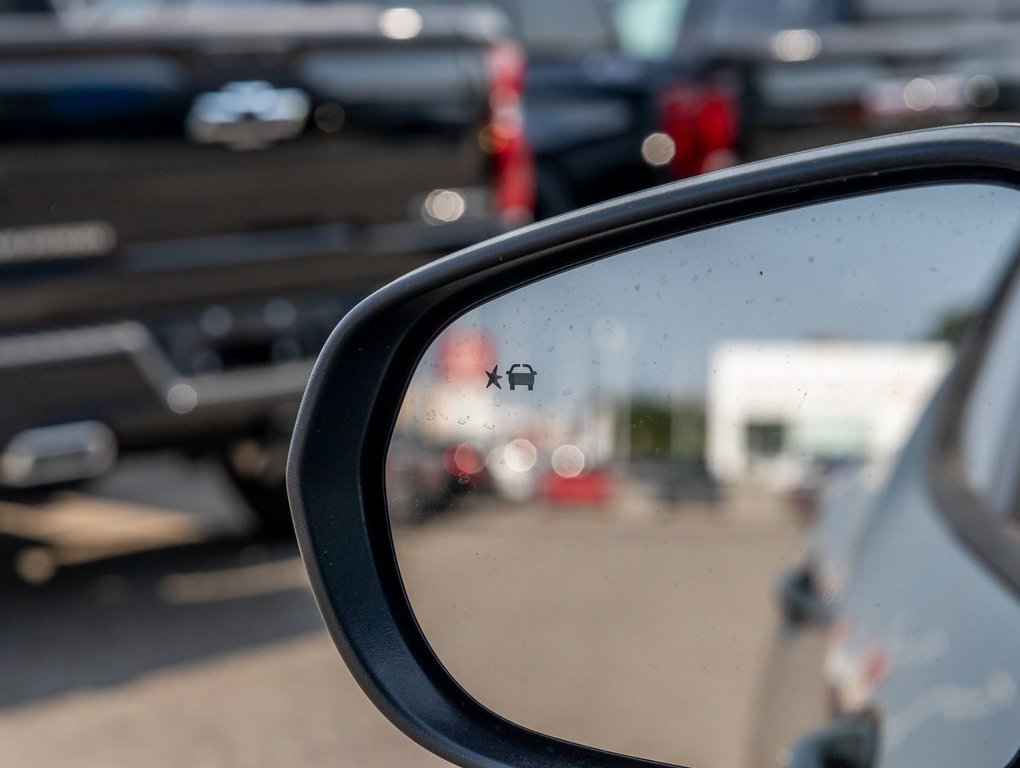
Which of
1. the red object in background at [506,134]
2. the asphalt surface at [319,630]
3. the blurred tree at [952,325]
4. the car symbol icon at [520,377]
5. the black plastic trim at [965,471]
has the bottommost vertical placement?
the asphalt surface at [319,630]

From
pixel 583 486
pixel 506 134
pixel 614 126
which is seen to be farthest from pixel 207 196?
pixel 614 126

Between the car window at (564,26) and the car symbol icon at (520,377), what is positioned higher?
the car window at (564,26)

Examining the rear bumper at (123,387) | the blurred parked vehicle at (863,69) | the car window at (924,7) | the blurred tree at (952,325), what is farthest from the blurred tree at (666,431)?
the car window at (924,7)

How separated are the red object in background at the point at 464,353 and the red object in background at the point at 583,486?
436 millimetres

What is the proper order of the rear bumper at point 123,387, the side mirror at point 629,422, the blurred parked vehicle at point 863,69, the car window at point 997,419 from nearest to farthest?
1. the side mirror at point 629,422
2. the car window at point 997,419
3. the rear bumper at point 123,387
4. the blurred parked vehicle at point 863,69

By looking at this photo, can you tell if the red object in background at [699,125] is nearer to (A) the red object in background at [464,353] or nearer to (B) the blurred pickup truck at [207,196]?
(B) the blurred pickup truck at [207,196]

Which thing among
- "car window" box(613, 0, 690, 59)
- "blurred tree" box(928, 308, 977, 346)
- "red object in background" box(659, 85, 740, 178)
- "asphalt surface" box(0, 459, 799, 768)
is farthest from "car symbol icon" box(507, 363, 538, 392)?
"car window" box(613, 0, 690, 59)

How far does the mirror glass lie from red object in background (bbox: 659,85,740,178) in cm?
432

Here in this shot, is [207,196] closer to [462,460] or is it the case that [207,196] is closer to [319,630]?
[319,630]

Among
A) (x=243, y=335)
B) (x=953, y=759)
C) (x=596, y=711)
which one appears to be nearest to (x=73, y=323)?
(x=243, y=335)

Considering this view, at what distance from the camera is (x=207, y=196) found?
403cm

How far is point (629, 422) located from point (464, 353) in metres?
0.31

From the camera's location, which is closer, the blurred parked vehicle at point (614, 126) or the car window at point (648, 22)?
the blurred parked vehicle at point (614, 126)

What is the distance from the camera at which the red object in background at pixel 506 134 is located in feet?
15.0
